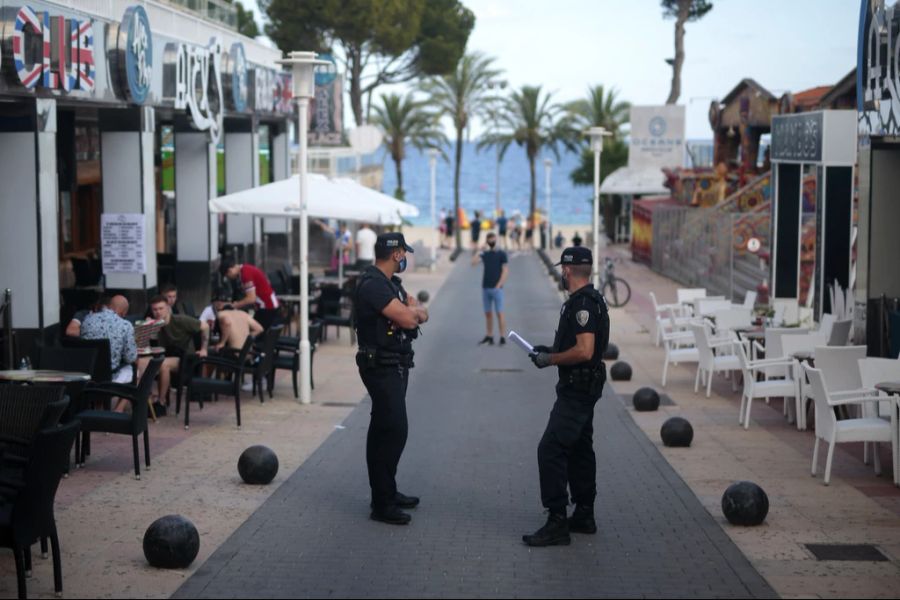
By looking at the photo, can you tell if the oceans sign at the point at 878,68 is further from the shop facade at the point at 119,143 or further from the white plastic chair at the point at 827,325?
the shop facade at the point at 119,143

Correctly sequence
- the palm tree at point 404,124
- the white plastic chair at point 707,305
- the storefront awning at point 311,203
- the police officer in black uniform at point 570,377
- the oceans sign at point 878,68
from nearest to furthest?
1. the police officer in black uniform at point 570,377
2. the oceans sign at point 878,68
3. the white plastic chair at point 707,305
4. the storefront awning at point 311,203
5. the palm tree at point 404,124

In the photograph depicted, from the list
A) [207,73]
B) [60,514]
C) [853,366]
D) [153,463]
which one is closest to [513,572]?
[60,514]

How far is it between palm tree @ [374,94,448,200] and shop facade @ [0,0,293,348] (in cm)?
3463

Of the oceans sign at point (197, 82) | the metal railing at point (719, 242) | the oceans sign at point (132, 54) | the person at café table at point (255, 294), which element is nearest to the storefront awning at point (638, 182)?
the metal railing at point (719, 242)

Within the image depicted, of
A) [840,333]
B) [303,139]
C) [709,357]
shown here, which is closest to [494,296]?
[709,357]

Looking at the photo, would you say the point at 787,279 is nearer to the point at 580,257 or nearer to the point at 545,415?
the point at 545,415

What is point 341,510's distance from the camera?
404 inches

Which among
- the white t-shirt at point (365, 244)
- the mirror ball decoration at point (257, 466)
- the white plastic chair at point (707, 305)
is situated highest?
the white t-shirt at point (365, 244)

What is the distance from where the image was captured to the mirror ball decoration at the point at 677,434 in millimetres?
13305

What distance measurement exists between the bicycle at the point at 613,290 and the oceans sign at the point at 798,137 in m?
9.21

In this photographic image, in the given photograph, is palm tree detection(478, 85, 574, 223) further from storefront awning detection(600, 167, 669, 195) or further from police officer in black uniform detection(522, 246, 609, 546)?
police officer in black uniform detection(522, 246, 609, 546)

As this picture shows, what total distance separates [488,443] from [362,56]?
4670 centimetres

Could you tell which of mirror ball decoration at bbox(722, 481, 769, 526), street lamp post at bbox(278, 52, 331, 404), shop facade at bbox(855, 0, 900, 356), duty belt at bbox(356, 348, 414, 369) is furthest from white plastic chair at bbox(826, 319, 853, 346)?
duty belt at bbox(356, 348, 414, 369)

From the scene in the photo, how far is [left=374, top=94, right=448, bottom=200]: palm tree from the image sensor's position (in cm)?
6931
